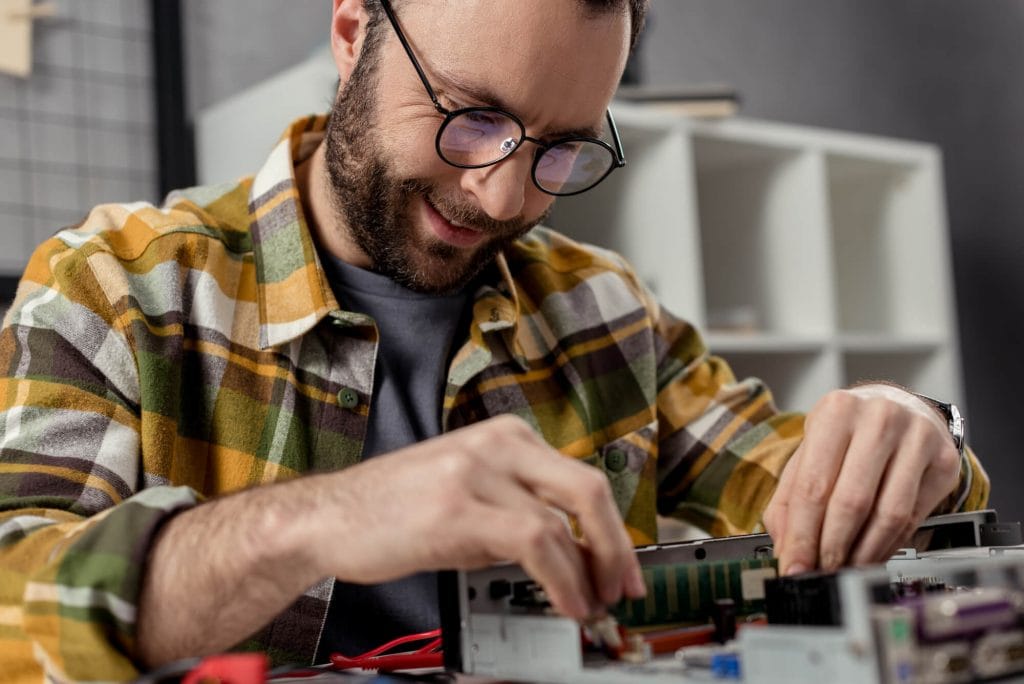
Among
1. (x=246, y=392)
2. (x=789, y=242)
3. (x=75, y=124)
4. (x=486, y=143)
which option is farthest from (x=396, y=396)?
(x=789, y=242)

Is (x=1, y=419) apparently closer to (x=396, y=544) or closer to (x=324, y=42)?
(x=396, y=544)

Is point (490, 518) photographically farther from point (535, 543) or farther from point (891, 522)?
point (891, 522)

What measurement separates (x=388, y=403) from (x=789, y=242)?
137 centimetres

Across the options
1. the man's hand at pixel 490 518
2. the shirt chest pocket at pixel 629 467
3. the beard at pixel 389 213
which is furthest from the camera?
the shirt chest pocket at pixel 629 467

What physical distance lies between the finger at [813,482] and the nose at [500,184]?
1.30 feet

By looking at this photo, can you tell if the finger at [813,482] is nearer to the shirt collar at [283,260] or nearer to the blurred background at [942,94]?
the shirt collar at [283,260]

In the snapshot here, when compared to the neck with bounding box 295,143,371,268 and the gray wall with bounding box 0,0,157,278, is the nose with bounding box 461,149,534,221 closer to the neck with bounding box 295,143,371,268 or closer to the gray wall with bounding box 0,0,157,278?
the neck with bounding box 295,143,371,268

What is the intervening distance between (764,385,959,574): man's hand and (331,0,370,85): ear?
2.24ft

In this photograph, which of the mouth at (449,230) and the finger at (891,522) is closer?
the finger at (891,522)

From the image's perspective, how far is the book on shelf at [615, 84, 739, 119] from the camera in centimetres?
212

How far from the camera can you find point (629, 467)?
4.30ft

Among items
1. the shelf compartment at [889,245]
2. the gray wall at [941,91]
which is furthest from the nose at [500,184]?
the gray wall at [941,91]

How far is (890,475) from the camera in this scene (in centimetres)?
87

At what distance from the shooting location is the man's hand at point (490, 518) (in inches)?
25.3
